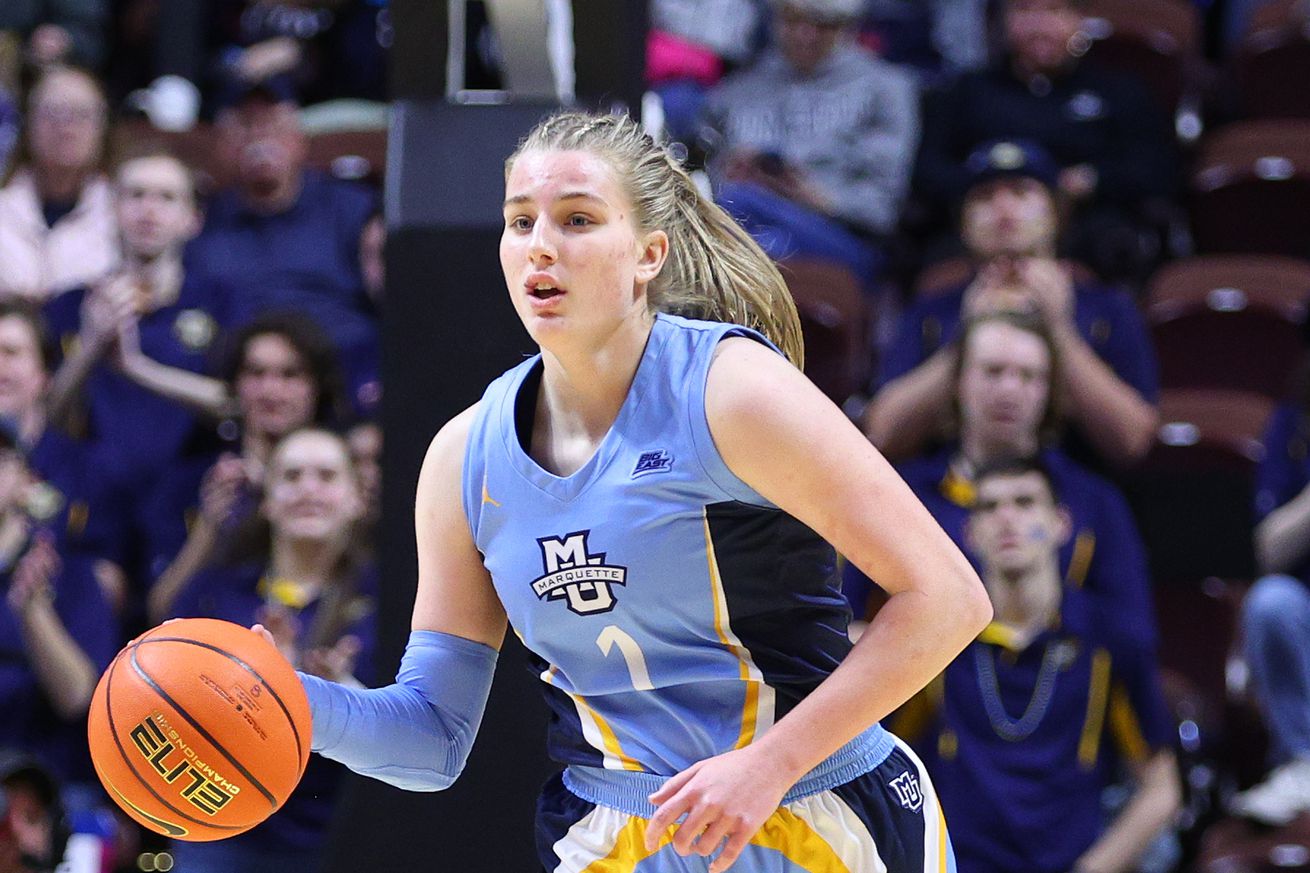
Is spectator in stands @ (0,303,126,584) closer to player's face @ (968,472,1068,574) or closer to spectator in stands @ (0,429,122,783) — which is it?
spectator in stands @ (0,429,122,783)

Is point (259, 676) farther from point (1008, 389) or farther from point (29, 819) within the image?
point (1008, 389)

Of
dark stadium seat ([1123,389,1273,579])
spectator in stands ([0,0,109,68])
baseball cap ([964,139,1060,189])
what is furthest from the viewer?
spectator in stands ([0,0,109,68])

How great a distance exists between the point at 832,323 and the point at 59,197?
2954 millimetres

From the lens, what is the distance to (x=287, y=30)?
7.48 metres

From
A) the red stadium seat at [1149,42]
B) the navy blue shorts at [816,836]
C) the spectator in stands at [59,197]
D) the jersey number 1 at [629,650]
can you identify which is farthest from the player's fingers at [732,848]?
the red stadium seat at [1149,42]

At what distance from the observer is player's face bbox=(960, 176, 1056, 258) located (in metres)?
5.54

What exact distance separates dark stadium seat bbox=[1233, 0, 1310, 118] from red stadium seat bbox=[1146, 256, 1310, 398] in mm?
1214

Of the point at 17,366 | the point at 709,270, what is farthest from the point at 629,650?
the point at 17,366

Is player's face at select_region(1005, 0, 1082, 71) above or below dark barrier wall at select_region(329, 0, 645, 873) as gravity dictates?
above

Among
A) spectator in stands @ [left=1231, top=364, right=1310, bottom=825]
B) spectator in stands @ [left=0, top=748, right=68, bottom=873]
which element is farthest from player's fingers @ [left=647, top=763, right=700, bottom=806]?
spectator in stands @ [left=1231, top=364, right=1310, bottom=825]

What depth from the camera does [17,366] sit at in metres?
5.49

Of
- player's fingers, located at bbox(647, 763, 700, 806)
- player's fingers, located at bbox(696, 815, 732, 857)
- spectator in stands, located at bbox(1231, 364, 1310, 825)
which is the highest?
player's fingers, located at bbox(647, 763, 700, 806)

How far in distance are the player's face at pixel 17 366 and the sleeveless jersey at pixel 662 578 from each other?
3.43 meters

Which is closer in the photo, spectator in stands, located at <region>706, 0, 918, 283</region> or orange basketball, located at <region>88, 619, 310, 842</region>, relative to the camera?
orange basketball, located at <region>88, 619, 310, 842</region>
